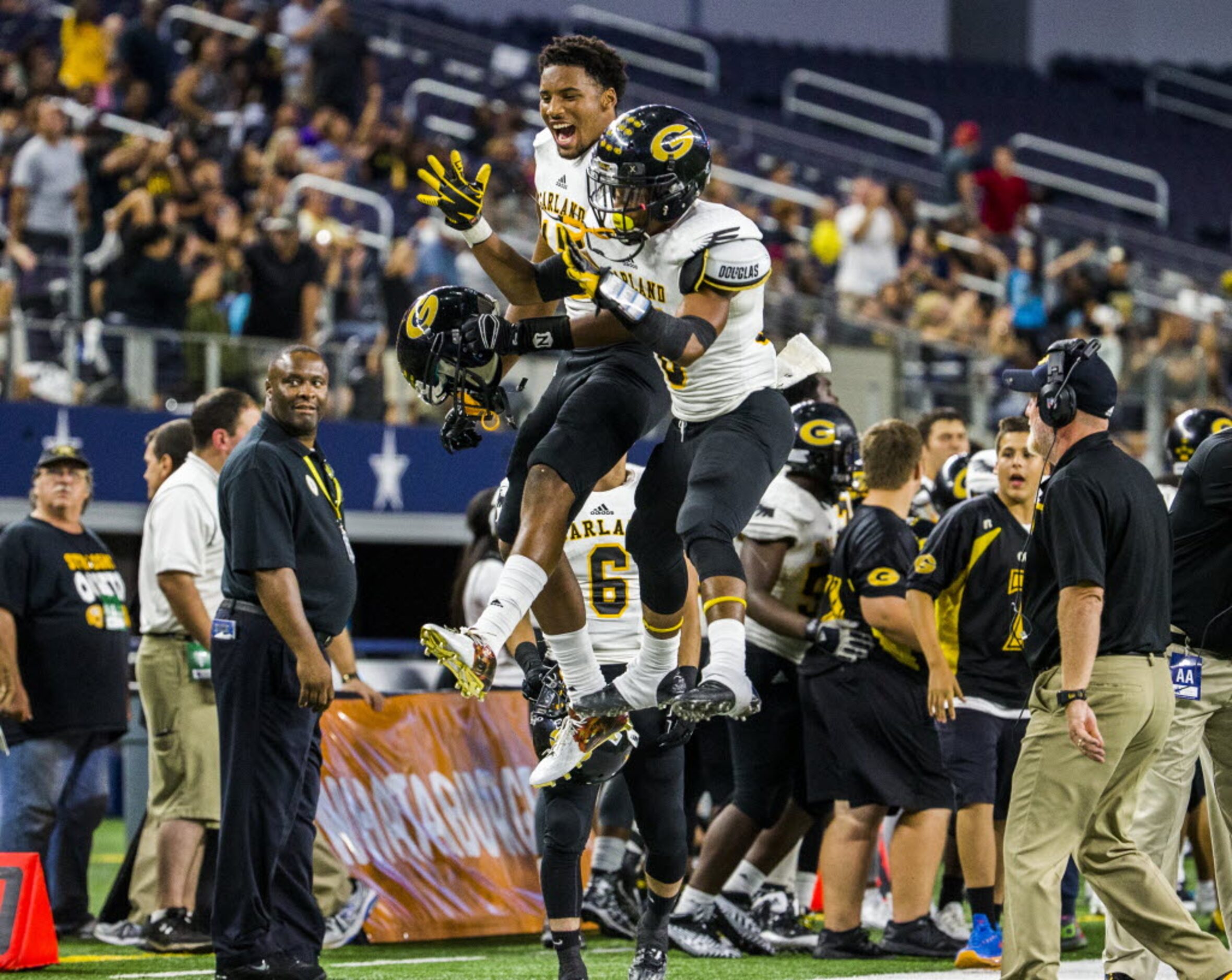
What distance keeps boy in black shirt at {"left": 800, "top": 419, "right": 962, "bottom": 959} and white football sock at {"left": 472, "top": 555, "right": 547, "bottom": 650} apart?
2.41 meters

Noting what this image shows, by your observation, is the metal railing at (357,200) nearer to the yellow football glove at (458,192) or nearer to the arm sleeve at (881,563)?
the arm sleeve at (881,563)

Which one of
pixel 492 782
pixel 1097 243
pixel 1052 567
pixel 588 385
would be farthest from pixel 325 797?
pixel 1097 243

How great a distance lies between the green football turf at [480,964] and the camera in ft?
24.9

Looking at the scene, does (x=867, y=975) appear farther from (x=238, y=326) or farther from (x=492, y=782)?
(x=238, y=326)

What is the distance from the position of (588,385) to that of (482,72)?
1567 cm

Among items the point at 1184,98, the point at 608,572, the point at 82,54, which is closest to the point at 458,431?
the point at 608,572

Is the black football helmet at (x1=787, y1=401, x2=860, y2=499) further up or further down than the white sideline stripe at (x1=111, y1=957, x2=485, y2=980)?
further up

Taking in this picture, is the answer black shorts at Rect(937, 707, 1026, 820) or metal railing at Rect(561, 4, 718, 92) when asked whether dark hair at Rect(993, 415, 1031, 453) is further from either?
metal railing at Rect(561, 4, 718, 92)

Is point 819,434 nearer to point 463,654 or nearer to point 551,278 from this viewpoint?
point 551,278

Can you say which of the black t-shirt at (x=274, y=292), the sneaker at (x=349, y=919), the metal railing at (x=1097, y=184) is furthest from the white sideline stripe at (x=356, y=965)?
the metal railing at (x=1097, y=184)

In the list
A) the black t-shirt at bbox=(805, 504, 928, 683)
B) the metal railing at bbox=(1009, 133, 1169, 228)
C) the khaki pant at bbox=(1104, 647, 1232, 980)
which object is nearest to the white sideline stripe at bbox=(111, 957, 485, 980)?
the black t-shirt at bbox=(805, 504, 928, 683)

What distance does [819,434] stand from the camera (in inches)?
327

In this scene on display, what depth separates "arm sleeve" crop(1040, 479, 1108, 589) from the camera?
6008 millimetres

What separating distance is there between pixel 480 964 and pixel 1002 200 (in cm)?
1381
